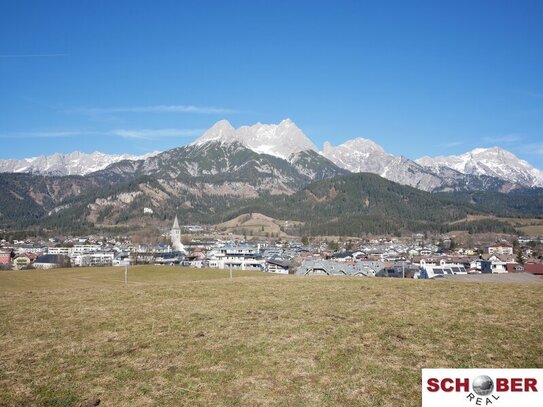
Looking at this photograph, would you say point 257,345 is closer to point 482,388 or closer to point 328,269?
point 482,388

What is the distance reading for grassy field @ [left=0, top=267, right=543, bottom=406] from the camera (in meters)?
10.9

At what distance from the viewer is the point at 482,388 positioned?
9.00 meters

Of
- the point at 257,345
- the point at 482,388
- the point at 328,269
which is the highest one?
the point at 482,388

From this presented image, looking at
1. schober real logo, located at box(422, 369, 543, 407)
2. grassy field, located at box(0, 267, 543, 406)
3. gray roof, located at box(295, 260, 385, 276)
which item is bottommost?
gray roof, located at box(295, 260, 385, 276)

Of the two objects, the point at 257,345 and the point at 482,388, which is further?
the point at 257,345

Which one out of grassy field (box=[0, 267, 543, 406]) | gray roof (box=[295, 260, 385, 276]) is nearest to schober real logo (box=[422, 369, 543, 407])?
grassy field (box=[0, 267, 543, 406])

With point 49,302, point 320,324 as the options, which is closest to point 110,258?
point 49,302

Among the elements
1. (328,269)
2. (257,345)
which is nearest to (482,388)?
(257,345)

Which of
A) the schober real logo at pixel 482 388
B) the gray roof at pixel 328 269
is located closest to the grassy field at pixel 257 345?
the schober real logo at pixel 482 388

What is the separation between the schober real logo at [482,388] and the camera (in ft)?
28.9

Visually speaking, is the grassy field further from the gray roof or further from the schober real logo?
the gray roof

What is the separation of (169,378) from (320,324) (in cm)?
658

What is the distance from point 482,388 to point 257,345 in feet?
22.9

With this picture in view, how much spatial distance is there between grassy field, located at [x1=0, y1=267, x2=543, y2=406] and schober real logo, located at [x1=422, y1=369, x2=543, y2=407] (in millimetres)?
1078
